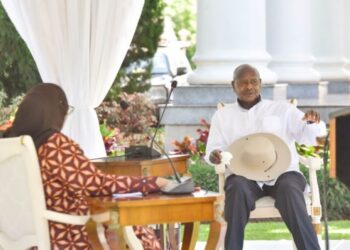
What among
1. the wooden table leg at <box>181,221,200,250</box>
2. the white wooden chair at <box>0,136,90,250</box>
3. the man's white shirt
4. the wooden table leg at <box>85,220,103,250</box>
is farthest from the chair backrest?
the man's white shirt

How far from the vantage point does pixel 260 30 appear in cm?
1263

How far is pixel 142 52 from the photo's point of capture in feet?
63.3

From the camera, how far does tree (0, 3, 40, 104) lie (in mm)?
17344

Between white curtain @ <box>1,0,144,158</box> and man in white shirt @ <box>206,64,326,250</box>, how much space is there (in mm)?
846

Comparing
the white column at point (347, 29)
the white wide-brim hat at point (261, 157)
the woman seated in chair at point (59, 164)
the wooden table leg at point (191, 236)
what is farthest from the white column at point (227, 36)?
the white column at point (347, 29)

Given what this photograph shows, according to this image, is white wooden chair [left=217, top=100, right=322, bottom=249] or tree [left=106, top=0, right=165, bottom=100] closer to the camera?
white wooden chair [left=217, top=100, right=322, bottom=249]

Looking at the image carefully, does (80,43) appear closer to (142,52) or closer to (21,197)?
(21,197)

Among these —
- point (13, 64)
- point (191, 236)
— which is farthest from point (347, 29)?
point (191, 236)

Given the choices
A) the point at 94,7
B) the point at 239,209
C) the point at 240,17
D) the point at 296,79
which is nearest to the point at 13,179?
the point at 239,209

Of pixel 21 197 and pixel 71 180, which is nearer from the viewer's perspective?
pixel 71 180

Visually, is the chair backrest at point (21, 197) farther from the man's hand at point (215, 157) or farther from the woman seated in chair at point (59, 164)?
the man's hand at point (215, 157)

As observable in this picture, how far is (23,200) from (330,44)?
1397cm

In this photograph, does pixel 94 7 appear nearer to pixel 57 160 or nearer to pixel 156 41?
pixel 57 160

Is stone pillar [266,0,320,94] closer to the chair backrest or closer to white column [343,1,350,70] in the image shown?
white column [343,1,350,70]
